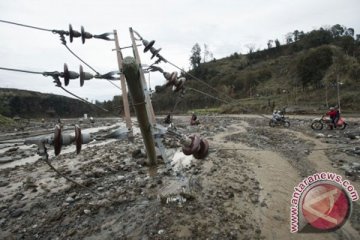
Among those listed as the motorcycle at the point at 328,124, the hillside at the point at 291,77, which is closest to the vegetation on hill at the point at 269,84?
the hillside at the point at 291,77

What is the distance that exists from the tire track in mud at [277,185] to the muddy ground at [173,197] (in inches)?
0.7

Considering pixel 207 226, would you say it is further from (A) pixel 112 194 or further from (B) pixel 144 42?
(B) pixel 144 42

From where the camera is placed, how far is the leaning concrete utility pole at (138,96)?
4293 mm

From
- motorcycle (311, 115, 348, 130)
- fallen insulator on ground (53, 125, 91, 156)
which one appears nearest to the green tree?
motorcycle (311, 115, 348, 130)

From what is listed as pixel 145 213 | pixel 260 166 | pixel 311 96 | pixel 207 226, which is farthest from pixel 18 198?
pixel 311 96

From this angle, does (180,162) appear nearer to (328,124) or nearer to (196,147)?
(196,147)

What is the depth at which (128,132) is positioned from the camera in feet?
15.8

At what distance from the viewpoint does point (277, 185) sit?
740 cm

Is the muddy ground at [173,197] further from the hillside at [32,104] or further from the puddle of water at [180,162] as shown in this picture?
the hillside at [32,104]

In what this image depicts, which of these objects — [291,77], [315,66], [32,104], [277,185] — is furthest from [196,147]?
[32,104]

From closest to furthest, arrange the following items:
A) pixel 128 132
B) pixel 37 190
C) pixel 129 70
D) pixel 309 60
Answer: pixel 129 70, pixel 128 132, pixel 37 190, pixel 309 60

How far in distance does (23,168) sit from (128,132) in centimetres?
1067

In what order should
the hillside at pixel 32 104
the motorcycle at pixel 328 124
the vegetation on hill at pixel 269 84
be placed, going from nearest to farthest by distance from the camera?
the motorcycle at pixel 328 124 → the vegetation on hill at pixel 269 84 → the hillside at pixel 32 104

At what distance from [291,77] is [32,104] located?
2975 inches
